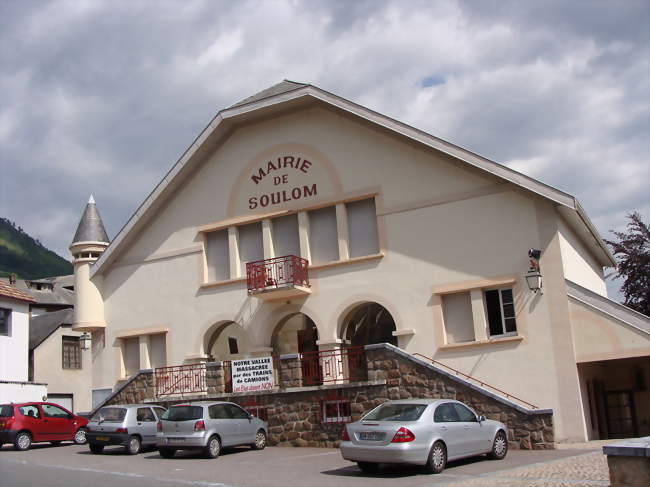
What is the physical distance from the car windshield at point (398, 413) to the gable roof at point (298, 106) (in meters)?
7.82

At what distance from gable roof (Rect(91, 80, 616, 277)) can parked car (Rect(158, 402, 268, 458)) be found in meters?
9.20

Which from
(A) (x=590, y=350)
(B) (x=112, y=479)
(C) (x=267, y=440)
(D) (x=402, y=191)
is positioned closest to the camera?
(B) (x=112, y=479)

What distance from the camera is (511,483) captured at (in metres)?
12.4

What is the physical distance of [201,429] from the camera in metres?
18.3

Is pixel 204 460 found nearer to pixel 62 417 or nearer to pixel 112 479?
pixel 112 479

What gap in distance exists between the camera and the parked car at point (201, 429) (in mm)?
18266

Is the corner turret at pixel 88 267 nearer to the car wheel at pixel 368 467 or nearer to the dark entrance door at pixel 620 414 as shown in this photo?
the car wheel at pixel 368 467

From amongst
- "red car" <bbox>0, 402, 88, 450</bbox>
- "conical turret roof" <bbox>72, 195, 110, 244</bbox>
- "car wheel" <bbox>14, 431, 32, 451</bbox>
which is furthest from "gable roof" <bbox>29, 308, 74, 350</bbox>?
"car wheel" <bbox>14, 431, 32, 451</bbox>

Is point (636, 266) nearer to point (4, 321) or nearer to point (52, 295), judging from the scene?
point (4, 321)

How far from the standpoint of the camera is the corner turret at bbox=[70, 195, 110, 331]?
27.5m

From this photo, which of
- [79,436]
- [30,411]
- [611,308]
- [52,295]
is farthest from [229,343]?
[52,295]

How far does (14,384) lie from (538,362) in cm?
2372

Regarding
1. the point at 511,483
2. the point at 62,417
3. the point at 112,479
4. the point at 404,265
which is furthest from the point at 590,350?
the point at 62,417

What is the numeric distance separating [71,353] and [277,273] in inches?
945
